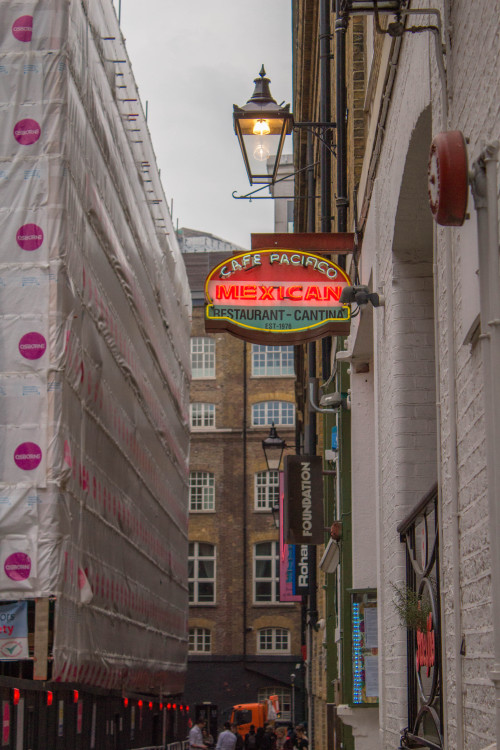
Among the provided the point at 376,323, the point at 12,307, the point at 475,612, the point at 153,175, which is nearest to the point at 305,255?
the point at 376,323

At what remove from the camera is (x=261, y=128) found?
9.77m

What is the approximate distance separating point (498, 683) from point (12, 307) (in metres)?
9.16

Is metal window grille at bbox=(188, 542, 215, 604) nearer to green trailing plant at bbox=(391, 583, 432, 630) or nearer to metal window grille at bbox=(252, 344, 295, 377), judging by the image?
metal window grille at bbox=(252, 344, 295, 377)

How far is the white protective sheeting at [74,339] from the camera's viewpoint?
11.3 meters

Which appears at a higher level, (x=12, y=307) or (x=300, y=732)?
(x=12, y=307)

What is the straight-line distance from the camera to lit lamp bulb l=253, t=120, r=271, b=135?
9.74 meters

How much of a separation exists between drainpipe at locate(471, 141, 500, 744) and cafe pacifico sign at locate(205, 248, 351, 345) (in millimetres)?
4968

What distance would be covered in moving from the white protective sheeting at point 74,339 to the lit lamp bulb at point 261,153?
2927 millimetres

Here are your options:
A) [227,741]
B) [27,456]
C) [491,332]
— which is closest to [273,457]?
[227,741]

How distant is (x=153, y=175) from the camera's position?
2067 cm

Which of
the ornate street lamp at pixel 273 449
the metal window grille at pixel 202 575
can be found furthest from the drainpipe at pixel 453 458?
the metal window grille at pixel 202 575

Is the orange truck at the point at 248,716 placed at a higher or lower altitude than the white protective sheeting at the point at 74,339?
lower

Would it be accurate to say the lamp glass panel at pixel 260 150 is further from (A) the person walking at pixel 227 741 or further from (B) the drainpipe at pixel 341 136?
(A) the person walking at pixel 227 741

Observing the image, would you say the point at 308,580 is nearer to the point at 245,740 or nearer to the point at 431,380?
the point at 245,740
